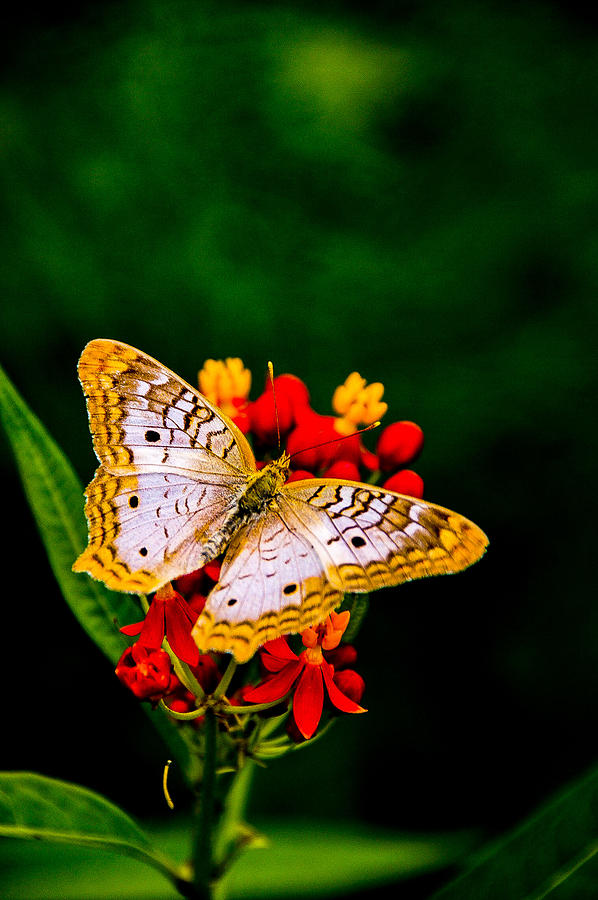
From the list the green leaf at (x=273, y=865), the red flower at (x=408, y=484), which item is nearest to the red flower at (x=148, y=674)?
the red flower at (x=408, y=484)

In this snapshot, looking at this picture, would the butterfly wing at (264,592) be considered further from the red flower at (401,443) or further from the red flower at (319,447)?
the red flower at (401,443)

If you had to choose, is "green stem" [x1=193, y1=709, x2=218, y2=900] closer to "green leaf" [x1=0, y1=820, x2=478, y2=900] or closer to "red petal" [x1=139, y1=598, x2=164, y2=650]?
"red petal" [x1=139, y1=598, x2=164, y2=650]

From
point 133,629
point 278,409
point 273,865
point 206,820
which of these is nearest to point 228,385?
point 278,409

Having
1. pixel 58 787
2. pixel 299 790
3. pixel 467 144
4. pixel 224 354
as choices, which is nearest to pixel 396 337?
pixel 224 354

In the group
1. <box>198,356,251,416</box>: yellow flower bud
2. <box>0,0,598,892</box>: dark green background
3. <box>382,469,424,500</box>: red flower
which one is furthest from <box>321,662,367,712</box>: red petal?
<box>0,0,598,892</box>: dark green background

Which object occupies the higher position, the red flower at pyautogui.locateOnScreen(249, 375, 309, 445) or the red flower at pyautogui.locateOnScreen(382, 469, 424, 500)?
the red flower at pyautogui.locateOnScreen(249, 375, 309, 445)

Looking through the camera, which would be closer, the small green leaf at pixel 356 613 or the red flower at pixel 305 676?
the red flower at pixel 305 676
